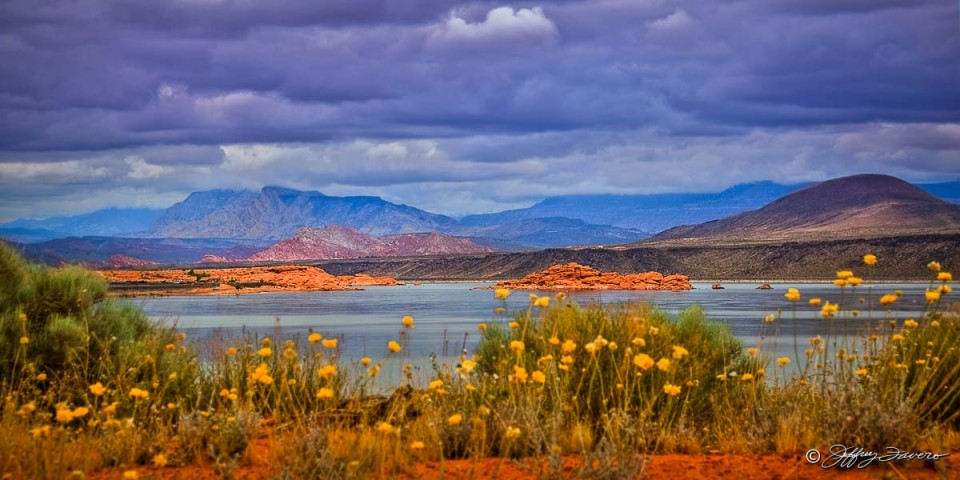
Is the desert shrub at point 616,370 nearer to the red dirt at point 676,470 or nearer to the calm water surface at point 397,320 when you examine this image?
the red dirt at point 676,470

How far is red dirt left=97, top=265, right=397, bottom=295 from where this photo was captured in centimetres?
8325

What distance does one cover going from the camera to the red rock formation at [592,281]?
262ft

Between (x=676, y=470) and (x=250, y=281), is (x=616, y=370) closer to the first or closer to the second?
(x=676, y=470)

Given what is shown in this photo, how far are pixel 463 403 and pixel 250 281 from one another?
86464 mm

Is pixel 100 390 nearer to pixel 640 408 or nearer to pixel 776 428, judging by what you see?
pixel 640 408

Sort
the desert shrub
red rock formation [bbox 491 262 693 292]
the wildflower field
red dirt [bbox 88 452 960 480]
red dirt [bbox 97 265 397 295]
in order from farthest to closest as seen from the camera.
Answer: red dirt [bbox 97 265 397 295] → red rock formation [bbox 491 262 693 292] → the desert shrub → red dirt [bbox 88 452 960 480] → the wildflower field

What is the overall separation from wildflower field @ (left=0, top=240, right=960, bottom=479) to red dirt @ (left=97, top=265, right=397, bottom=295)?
224 feet

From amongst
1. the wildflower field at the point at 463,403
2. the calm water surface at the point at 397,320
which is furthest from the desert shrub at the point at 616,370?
the calm water surface at the point at 397,320

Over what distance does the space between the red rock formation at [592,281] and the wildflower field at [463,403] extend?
66841 millimetres

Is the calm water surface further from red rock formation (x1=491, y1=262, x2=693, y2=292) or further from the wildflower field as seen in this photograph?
red rock formation (x1=491, y1=262, x2=693, y2=292)

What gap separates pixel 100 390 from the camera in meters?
6.82

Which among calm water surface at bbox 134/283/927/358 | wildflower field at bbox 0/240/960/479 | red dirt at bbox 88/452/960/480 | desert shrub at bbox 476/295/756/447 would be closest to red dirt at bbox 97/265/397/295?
calm water surface at bbox 134/283/927/358

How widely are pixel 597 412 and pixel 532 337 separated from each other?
1251mm

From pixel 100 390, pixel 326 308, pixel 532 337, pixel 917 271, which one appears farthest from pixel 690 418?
pixel 917 271
